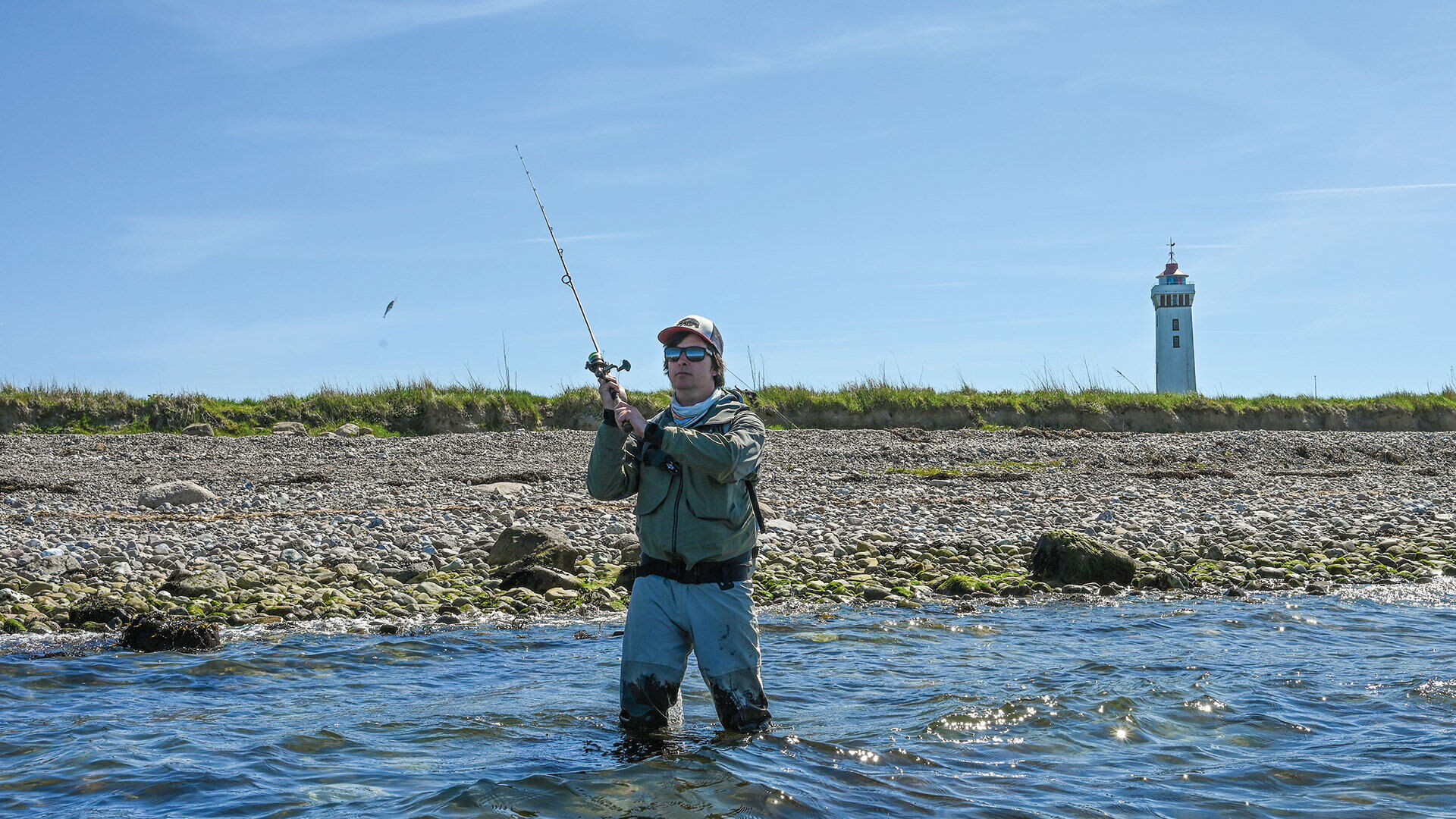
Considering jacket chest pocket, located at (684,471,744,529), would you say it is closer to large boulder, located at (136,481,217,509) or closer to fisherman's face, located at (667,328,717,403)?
fisherman's face, located at (667,328,717,403)

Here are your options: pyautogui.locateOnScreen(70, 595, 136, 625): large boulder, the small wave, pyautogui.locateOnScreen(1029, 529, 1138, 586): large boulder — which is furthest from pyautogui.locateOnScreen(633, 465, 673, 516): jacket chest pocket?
pyautogui.locateOnScreen(1029, 529, 1138, 586): large boulder

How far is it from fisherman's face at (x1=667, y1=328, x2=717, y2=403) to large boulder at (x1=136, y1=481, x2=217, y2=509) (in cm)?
1192

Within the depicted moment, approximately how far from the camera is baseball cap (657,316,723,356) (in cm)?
557

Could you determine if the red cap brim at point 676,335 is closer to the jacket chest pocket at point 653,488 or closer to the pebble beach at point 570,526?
the jacket chest pocket at point 653,488

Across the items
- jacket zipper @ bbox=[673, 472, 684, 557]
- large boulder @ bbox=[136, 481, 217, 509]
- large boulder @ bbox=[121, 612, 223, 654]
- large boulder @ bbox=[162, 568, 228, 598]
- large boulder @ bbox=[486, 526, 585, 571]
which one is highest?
jacket zipper @ bbox=[673, 472, 684, 557]

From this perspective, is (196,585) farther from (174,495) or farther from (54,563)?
(174,495)

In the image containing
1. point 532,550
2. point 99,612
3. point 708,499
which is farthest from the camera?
point 532,550

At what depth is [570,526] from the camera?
43.7 ft

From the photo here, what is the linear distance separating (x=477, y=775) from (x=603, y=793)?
27.6 inches

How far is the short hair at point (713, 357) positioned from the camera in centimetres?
561

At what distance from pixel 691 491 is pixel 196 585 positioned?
21.2 feet

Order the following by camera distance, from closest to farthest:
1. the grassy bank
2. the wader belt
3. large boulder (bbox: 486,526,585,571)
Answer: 1. the wader belt
2. large boulder (bbox: 486,526,585,571)
3. the grassy bank

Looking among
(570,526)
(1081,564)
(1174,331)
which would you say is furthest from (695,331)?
(1174,331)

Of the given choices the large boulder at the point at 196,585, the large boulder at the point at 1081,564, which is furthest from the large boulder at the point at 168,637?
the large boulder at the point at 1081,564
